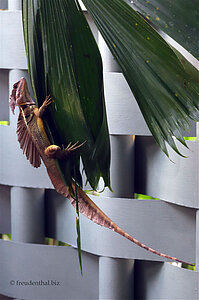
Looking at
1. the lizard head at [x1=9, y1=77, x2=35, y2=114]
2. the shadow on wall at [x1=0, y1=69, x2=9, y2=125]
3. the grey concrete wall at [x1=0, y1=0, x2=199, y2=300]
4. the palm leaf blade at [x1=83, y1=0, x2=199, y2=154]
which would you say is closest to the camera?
the palm leaf blade at [x1=83, y1=0, x2=199, y2=154]

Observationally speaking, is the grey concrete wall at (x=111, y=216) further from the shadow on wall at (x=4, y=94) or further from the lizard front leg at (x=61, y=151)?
the lizard front leg at (x=61, y=151)

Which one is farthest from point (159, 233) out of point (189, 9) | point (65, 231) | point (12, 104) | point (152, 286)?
point (189, 9)

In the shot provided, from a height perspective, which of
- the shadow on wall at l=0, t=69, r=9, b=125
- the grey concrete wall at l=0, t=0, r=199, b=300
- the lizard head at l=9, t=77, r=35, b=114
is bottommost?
the grey concrete wall at l=0, t=0, r=199, b=300

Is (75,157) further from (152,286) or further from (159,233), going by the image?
(152,286)

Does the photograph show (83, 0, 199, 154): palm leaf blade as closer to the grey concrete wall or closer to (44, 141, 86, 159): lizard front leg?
(44, 141, 86, 159): lizard front leg

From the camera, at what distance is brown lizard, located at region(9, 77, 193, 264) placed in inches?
17.8

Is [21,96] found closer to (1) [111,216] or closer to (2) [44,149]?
(2) [44,149]

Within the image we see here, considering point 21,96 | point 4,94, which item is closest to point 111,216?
point 4,94

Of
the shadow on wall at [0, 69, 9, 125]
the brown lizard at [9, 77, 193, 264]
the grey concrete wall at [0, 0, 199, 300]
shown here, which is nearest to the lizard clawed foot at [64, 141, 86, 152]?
the brown lizard at [9, 77, 193, 264]

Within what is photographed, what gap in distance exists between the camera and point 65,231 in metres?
1.39

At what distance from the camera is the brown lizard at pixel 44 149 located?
0.45m

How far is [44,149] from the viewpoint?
0.50 meters

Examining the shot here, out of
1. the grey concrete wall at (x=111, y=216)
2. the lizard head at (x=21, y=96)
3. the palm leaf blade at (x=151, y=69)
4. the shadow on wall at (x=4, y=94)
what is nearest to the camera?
the palm leaf blade at (x=151, y=69)

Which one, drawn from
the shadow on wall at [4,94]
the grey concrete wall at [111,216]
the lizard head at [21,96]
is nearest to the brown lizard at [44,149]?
the lizard head at [21,96]
